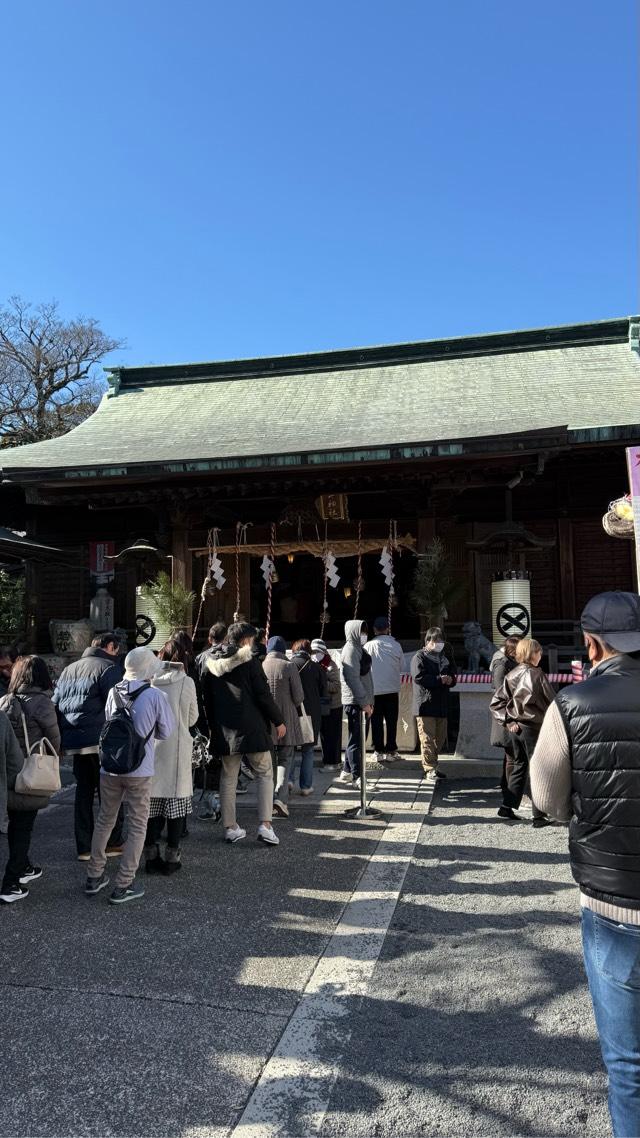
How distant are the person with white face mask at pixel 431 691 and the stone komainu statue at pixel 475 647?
2350 millimetres

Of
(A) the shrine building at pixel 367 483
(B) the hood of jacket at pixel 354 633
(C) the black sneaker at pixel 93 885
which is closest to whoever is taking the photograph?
(C) the black sneaker at pixel 93 885

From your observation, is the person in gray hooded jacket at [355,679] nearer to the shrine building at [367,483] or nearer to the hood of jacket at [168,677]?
the hood of jacket at [168,677]

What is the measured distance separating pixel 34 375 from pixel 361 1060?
3374 centimetres

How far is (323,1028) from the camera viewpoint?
305 cm

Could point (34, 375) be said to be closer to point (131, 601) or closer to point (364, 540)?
point (131, 601)

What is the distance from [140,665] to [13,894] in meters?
1.66

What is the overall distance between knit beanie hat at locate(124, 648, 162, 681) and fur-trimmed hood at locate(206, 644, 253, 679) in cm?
85

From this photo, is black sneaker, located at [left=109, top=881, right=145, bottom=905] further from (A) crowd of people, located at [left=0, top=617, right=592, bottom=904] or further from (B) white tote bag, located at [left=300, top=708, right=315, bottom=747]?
(B) white tote bag, located at [left=300, top=708, right=315, bottom=747]

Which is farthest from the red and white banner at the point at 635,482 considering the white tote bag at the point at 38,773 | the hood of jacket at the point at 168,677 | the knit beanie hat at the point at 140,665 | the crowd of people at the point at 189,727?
the white tote bag at the point at 38,773

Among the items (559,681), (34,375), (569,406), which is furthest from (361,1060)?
(34,375)

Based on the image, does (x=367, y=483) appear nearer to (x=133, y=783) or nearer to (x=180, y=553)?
(x=180, y=553)

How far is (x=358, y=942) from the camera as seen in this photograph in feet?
12.8

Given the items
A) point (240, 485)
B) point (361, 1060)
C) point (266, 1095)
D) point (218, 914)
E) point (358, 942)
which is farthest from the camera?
point (240, 485)

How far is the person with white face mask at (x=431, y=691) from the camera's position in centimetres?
766
